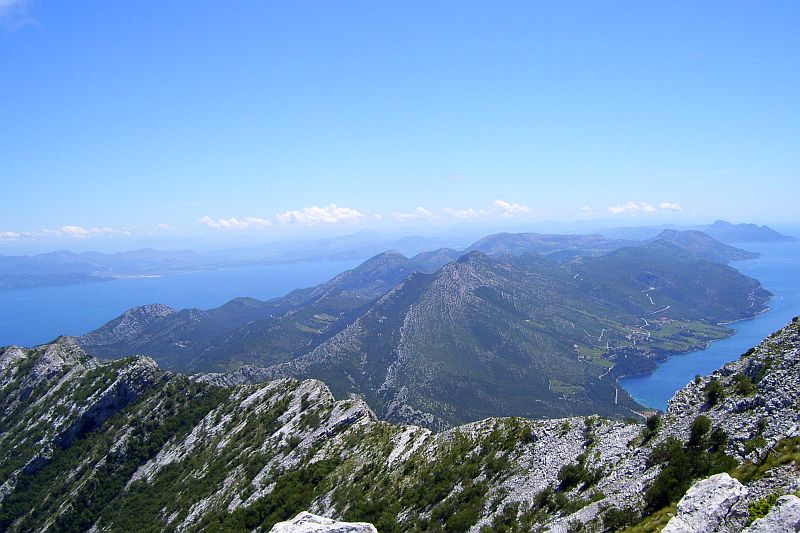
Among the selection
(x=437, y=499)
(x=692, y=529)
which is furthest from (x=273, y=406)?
(x=692, y=529)

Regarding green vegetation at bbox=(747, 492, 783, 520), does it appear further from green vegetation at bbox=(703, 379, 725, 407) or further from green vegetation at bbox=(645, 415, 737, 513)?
green vegetation at bbox=(703, 379, 725, 407)

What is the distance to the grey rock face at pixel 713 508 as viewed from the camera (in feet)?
56.6

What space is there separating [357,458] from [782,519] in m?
41.5

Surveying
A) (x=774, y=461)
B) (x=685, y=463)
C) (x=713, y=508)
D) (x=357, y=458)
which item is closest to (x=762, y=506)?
(x=713, y=508)

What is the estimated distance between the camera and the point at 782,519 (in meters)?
14.9

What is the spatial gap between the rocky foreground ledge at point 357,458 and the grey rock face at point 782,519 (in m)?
0.15

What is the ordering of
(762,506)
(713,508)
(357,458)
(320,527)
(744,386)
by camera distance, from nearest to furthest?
1. (762,506)
2. (713,508)
3. (320,527)
4. (744,386)
5. (357,458)

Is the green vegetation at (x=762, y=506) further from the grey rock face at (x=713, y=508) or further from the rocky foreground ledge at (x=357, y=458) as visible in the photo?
the grey rock face at (x=713, y=508)

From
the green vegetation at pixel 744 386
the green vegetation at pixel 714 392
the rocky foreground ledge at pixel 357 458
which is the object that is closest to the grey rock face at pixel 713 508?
the rocky foreground ledge at pixel 357 458

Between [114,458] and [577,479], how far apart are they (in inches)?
3354

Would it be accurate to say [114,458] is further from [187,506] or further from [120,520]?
[187,506]

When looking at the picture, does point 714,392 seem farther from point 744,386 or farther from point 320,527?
point 320,527

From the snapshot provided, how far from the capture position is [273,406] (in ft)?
241

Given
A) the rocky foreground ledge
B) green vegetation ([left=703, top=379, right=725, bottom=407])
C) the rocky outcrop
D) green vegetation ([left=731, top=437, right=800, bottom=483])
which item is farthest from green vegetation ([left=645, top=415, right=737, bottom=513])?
the rocky outcrop
